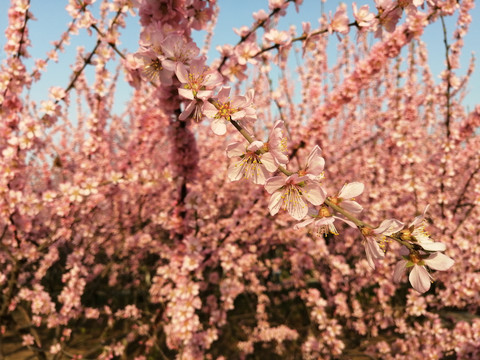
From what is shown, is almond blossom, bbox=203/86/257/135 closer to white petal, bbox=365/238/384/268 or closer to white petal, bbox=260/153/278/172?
white petal, bbox=260/153/278/172

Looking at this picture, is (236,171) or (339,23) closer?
(236,171)

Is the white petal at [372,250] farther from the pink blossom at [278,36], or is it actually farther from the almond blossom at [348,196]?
the pink blossom at [278,36]

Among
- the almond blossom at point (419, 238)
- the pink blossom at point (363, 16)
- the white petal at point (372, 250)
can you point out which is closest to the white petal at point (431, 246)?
the almond blossom at point (419, 238)

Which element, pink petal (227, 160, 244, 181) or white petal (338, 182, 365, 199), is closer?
white petal (338, 182, 365, 199)

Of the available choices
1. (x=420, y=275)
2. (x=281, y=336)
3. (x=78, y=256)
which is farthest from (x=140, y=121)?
(x=420, y=275)

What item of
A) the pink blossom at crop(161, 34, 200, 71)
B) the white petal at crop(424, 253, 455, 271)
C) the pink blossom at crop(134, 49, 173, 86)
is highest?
the pink blossom at crop(134, 49, 173, 86)

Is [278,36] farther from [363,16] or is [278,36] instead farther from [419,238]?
[419,238]

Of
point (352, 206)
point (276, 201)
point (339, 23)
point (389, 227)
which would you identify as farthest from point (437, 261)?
point (339, 23)

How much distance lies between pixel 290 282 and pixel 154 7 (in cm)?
500

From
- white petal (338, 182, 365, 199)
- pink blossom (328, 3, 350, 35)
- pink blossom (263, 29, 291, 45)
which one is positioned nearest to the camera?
white petal (338, 182, 365, 199)

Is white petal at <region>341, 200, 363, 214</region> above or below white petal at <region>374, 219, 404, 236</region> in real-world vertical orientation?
above

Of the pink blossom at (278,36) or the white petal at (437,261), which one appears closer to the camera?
the white petal at (437,261)

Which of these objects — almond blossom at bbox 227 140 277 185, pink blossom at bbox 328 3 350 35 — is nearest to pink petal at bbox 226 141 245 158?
almond blossom at bbox 227 140 277 185

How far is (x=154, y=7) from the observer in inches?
66.9
